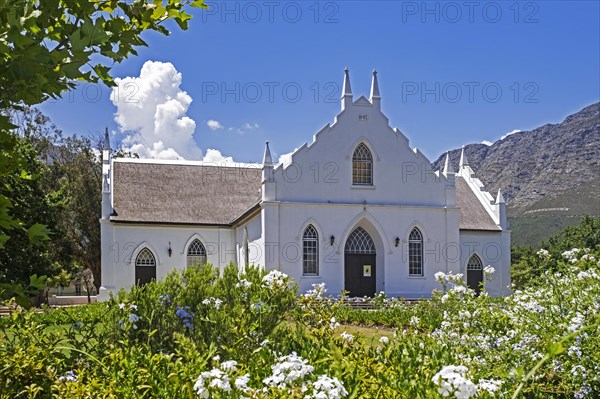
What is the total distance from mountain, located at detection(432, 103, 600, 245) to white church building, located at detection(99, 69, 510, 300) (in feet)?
167

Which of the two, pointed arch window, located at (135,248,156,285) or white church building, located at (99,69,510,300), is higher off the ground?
white church building, located at (99,69,510,300)

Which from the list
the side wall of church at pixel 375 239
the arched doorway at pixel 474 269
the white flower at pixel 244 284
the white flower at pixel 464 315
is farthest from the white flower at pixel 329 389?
the arched doorway at pixel 474 269

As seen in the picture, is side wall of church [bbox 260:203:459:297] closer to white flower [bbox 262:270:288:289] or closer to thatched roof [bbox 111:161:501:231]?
thatched roof [bbox 111:161:501:231]

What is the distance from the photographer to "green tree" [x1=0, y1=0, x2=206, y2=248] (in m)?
3.90

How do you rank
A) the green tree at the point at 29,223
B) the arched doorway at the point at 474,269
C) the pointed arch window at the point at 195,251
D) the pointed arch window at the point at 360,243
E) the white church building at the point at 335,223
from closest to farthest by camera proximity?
the green tree at the point at 29,223
the white church building at the point at 335,223
the pointed arch window at the point at 360,243
the pointed arch window at the point at 195,251
the arched doorway at the point at 474,269

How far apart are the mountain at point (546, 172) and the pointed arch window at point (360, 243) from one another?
52.4 meters

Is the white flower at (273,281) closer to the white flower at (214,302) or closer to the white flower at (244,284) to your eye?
the white flower at (244,284)

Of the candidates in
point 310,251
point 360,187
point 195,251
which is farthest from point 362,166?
point 195,251

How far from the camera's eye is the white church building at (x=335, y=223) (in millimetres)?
29938

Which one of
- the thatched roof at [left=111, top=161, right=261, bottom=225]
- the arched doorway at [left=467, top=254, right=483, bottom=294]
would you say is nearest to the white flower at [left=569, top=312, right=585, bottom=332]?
the thatched roof at [left=111, top=161, right=261, bottom=225]

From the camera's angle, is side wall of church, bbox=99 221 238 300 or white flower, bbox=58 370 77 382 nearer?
white flower, bbox=58 370 77 382

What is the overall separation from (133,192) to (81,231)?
1287 centimetres

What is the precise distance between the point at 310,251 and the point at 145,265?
9.55 m

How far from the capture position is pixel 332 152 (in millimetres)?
A: 30750
